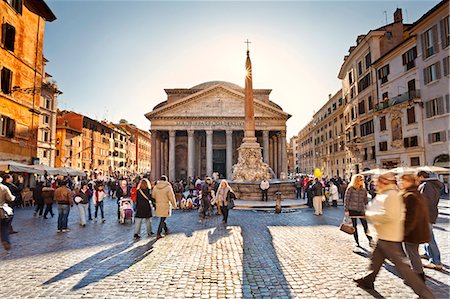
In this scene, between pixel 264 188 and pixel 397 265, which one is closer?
pixel 397 265

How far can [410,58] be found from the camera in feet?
70.2

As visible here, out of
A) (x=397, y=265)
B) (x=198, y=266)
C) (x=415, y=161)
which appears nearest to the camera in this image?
(x=397, y=265)

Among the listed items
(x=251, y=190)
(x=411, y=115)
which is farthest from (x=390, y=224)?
(x=411, y=115)

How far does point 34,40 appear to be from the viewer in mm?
17641

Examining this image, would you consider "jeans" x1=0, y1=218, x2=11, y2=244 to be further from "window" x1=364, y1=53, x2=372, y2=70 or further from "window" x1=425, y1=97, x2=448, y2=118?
"window" x1=364, y1=53, x2=372, y2=70

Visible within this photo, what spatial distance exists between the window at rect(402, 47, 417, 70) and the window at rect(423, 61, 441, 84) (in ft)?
5.48

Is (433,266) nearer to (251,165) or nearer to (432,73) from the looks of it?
(251,165)

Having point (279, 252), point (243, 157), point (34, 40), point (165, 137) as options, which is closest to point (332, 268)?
point (279, 252)

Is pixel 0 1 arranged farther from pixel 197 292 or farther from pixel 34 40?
pixel 197 292

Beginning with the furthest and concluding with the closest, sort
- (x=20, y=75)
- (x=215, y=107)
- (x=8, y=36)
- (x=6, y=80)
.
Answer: (x=215, y=107) < (x=20, y=75) < (x=8, y=36) < (x=6, y=80)

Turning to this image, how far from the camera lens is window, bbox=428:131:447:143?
1830 centimetres

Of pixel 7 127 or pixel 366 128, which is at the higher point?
pixel 366 128

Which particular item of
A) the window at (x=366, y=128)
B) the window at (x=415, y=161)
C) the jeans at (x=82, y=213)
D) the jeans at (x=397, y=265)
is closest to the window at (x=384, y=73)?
the window at (x=366, y=128)

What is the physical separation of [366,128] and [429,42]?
1016 cm
